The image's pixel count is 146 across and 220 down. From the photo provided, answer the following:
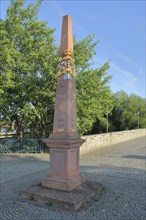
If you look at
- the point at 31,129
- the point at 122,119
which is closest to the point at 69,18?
the point at 31,129

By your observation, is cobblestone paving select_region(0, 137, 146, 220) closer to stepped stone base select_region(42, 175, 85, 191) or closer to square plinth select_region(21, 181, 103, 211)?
square plinth select_region(21, 181, 103, 211)

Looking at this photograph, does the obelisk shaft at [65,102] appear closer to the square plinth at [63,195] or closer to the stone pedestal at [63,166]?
the stone pedestal at [63,166]

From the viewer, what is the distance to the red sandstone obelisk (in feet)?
19.7

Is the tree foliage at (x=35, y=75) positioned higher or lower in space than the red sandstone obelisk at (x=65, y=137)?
higher

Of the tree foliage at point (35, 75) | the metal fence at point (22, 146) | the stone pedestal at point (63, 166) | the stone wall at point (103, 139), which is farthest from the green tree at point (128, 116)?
the stone pedestal at point (63, 166)

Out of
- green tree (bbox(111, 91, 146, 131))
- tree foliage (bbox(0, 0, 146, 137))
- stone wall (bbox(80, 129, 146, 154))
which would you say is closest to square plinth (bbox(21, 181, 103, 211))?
tree foliage (bbox(0, 0, 146, 137))

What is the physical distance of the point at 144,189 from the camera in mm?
6965

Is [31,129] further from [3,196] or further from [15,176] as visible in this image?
[3,196]

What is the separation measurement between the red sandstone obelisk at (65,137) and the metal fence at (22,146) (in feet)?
26.6

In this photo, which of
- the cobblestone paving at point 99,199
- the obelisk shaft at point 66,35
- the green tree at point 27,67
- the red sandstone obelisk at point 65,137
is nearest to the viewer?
the cobblestone paving at point 99,199

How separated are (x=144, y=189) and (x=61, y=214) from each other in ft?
9.49

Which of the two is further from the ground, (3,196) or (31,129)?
(31,129)

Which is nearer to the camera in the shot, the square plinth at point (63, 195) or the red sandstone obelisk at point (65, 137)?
the square plinth at point (63, 195)

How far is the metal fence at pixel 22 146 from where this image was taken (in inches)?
568
